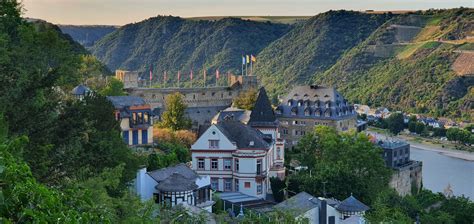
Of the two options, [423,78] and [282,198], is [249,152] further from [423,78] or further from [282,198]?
[423,78]

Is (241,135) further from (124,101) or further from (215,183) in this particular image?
(124,101)

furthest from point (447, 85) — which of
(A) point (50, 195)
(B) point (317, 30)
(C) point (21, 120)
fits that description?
(A) point (50, 195)

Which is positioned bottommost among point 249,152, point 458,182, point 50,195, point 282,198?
point 458,182

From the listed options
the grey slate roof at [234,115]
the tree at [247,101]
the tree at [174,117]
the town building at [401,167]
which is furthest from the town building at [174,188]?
the tree at [247,101]

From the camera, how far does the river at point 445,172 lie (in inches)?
2247

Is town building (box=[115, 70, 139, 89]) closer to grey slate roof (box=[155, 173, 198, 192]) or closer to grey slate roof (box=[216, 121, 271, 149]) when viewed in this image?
grey slate roof (box=[216, 121, 271, 149])

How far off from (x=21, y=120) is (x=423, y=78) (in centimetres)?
9973

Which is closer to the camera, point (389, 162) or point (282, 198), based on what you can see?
point (282, 198)

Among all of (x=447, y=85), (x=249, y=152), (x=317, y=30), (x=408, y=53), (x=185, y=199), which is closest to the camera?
(x=185, y=199)

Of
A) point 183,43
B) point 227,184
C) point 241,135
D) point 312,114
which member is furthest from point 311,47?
point 227,184

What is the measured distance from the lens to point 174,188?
2658 centimetres

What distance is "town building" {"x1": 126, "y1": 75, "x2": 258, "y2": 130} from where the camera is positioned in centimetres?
5744

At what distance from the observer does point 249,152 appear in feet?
110

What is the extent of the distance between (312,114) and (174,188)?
120 ft
